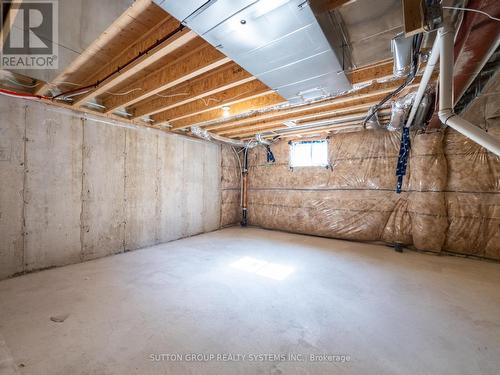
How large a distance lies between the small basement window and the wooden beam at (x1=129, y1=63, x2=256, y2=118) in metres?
2.89

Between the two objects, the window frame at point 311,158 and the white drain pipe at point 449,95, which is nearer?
the white drain pipe at point 449,95

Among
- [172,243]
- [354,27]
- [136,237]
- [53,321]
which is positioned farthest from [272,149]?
[53,321]

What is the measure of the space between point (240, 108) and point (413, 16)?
7.15 ft

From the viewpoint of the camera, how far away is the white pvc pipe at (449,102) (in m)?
1.26

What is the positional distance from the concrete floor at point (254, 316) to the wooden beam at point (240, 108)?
84.6 inches

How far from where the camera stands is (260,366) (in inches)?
50.4

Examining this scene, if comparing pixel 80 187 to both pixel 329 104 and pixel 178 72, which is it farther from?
pixel 329 104

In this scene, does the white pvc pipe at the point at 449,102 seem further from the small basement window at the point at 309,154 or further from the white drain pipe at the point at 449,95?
the small basement window at the point at 309,154

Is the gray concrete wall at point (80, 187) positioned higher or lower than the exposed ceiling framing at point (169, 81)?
lower

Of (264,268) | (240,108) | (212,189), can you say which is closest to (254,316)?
(264,268)

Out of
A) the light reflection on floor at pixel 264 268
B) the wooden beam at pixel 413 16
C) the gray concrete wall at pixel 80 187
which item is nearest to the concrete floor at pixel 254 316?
the light reflection on floor at pixel 264 268

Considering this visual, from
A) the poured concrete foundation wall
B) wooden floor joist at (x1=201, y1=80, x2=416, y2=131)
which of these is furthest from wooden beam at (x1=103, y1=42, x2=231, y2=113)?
the poured concrete foundation wall

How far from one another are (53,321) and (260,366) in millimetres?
1619

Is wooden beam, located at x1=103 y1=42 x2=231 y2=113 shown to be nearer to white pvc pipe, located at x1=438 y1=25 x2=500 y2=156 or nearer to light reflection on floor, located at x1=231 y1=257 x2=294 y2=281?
white pvc pipe, located at x1=438 y1=25 x2=500 y2=156
